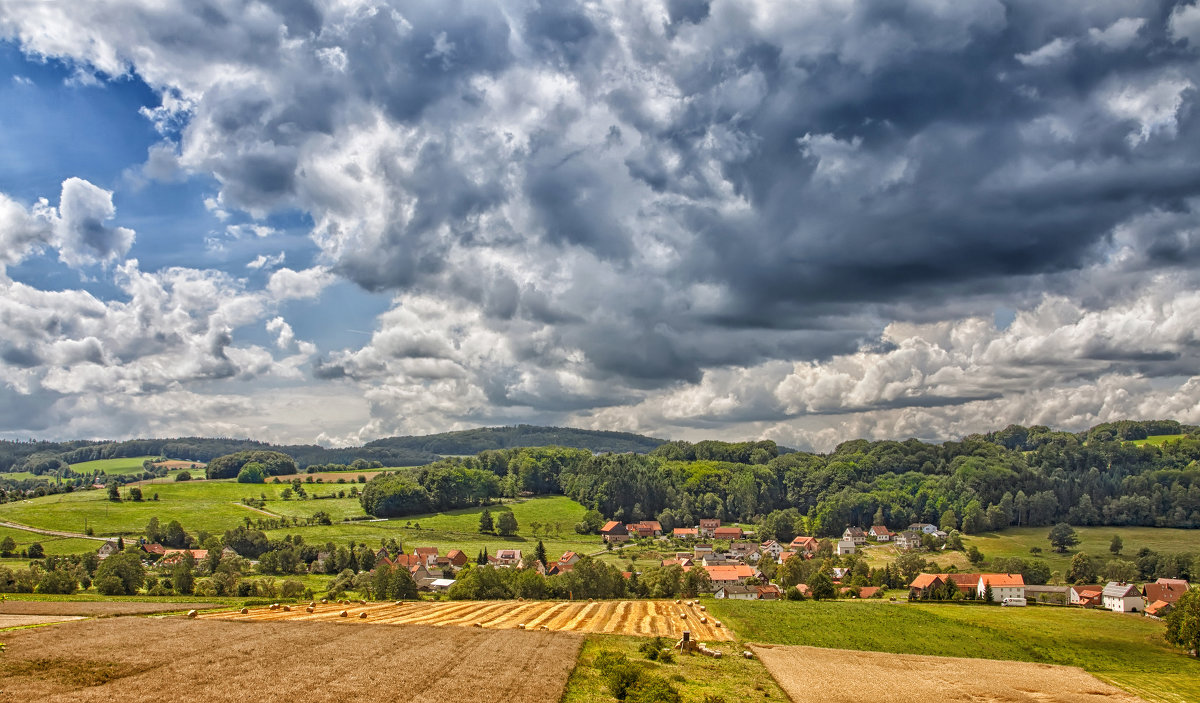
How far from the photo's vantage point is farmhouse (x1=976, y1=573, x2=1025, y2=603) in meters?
98.1

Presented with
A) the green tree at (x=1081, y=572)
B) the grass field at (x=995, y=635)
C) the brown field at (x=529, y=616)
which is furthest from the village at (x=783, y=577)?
the brown field at (x=529, y=616)

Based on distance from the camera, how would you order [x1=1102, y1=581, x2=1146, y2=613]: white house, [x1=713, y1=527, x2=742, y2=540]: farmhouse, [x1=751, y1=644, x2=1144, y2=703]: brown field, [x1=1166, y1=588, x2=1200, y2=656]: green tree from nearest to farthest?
[x1=751, y1=644, x2=1144, y2=703]: brown field → [x1=1166, y1=588, x2=1200, y2=656]: green tree → [x1=1102, y1=581, x2=1146, y2=613]: white house → [x1=713, y1=527, x2=742, y2=540]: farmhouse

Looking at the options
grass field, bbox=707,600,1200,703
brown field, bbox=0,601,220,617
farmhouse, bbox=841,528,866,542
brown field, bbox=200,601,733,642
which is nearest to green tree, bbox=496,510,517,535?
farmhouse, bbox=841,528,866,542

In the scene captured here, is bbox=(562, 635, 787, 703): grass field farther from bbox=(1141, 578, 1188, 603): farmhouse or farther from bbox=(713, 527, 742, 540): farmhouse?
bbox=(713, 527, 742, 540): farmhouse

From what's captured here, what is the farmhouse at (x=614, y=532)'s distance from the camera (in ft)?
544

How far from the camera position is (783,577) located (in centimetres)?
10906

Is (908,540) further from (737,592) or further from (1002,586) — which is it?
(737,592)

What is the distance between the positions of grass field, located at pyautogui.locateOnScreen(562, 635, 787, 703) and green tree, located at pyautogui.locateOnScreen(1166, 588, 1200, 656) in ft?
139

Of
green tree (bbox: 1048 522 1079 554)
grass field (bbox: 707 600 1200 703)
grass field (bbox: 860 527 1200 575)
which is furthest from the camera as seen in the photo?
→ green tree (bbox: 1048 522 1079 554)

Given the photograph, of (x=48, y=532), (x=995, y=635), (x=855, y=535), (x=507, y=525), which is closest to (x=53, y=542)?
(x=48, y=532)

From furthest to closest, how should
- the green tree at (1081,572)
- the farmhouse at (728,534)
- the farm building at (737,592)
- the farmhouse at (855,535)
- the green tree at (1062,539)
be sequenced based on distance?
the farmhouse at (728,534) < the farmhouse at (855,535) < the green tree at (1062,539) < the green tree at (1081,572) < the farm building at (737,592)

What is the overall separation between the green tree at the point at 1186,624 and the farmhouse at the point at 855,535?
10312 centimetres

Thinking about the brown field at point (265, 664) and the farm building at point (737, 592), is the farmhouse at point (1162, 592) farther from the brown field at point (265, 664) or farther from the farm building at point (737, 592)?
the brown field at point (265, 664)

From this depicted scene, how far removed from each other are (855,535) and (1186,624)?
395 feet
